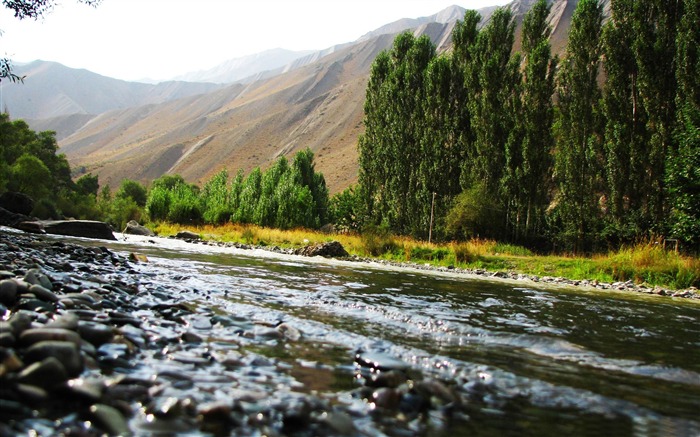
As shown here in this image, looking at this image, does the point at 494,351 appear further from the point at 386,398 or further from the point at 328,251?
the point at 328,251

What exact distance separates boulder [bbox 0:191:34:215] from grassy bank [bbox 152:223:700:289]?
12818 mm

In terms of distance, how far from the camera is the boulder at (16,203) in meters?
26.3

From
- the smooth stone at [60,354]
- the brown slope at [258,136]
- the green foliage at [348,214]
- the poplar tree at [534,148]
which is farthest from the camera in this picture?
the brown slope at [258,136]

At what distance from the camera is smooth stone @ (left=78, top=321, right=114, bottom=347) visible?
144 inches

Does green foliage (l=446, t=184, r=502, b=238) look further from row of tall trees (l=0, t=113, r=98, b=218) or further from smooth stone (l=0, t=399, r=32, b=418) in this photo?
row of tall trees (l=0, t=113, r=98, b=218)

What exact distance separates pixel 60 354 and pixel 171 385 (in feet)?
2.25

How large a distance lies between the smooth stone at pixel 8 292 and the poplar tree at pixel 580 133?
22.6 metres

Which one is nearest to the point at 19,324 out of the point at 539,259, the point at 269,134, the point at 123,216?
the point at 539,259

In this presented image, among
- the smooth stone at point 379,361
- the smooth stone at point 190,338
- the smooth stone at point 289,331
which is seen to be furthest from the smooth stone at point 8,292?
the smooth stone at point 379,361

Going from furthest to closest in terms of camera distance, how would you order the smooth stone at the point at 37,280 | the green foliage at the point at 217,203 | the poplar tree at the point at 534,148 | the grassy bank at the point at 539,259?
the green foliage at the point at 217,203
the poplar tree at the point at 534,148
the grassy bank at the point at 539,259
the smooth stone at the point at 37,280

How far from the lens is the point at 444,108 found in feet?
93.7

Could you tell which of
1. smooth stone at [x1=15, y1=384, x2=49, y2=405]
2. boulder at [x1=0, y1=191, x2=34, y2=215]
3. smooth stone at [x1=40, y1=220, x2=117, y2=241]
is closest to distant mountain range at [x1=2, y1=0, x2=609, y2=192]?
boulder at [x1=0, y1=191, x2=34, y2=215]

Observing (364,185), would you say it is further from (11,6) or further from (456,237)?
(11,6)

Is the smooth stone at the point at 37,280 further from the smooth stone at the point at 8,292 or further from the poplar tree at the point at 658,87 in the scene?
the poplar tree at the point at 658,87
